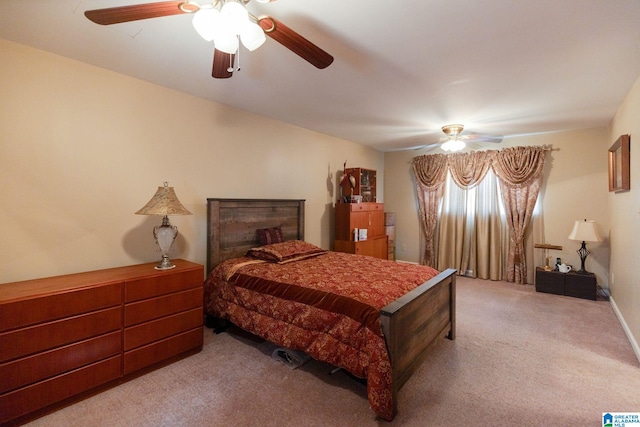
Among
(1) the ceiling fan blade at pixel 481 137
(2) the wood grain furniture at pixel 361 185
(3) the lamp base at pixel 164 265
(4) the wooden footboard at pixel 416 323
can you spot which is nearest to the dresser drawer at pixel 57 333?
(3) the lamp base at pixel 164 265

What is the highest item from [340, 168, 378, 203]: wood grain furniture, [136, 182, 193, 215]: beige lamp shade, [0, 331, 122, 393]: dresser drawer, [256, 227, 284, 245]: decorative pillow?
[340, 168, 378, 203]: wood grain furniture

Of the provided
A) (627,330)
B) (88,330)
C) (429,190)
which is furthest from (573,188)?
(88,330)

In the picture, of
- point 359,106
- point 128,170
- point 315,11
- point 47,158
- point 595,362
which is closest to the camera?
point 315,11

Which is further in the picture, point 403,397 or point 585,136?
point 585,136

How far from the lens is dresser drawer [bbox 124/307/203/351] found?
87.7 inches

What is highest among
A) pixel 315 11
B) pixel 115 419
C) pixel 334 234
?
pixel 315 11

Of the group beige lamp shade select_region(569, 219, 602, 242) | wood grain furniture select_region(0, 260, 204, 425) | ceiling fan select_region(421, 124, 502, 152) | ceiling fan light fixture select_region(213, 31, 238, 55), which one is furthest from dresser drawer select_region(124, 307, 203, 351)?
beige lamp shade select_region(569, 219, 602, 242)

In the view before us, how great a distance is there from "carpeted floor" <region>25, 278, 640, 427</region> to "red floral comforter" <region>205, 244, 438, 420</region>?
0.25m

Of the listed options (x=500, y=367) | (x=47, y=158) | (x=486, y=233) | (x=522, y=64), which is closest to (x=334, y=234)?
(x=486, y=233)

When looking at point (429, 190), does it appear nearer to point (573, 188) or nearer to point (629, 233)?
point (573, 188)

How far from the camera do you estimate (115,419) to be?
184cm

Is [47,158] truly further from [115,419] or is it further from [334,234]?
[334,234]

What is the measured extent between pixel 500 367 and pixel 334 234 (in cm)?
310

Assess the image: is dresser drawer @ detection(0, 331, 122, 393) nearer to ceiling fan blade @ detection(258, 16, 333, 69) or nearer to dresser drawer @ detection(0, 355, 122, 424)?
dresser drawer @ detection(0, 355, 122, 424)
